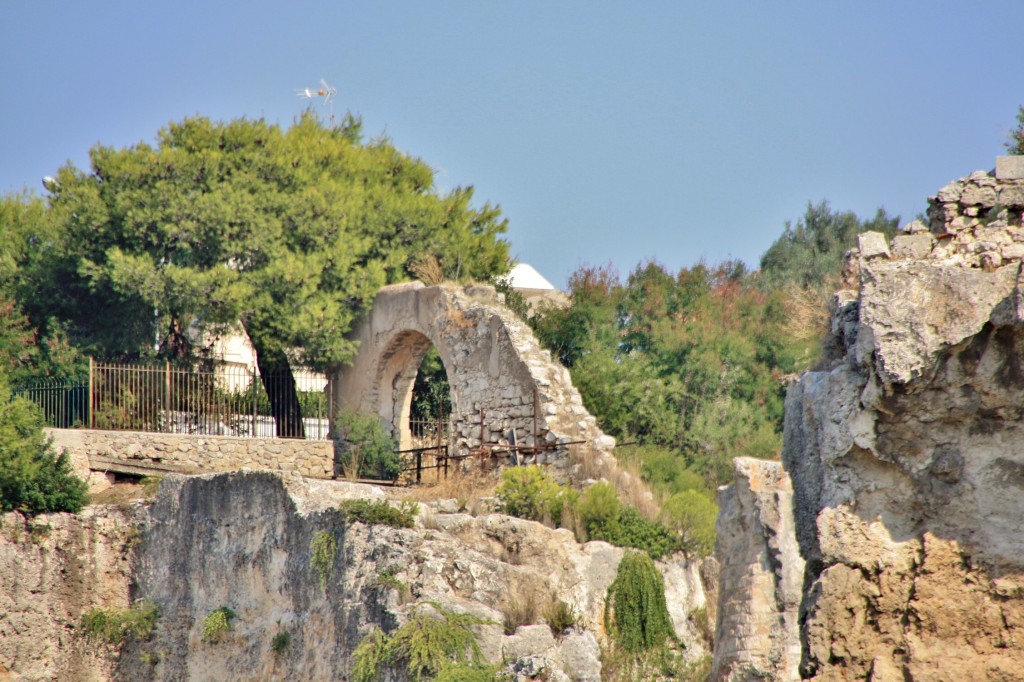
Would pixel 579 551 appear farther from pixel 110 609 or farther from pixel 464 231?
pixel 464 231

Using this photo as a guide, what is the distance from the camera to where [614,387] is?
2012 centimetres

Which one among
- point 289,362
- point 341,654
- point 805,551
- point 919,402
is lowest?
point 341,654

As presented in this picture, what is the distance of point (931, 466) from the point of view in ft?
22.6

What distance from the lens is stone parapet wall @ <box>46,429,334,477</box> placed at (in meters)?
19.5

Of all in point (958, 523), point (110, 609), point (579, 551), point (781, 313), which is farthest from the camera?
point (781, 313)

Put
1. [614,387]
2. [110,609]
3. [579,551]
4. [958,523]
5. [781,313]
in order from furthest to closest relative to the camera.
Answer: [781,313]
[614,387]
[110,609]
[579,551]
[958,523]

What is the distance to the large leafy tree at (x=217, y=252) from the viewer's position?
68.9 feet

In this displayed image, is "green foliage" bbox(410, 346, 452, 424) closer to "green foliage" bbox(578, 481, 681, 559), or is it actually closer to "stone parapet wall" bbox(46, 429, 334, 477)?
"stone parapet wall" bbox(46, 429, 334, 477)

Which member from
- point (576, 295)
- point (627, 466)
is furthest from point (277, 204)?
point (627, 466)

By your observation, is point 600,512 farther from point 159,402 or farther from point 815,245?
point 815,245

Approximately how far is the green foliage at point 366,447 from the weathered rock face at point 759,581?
13.0 m

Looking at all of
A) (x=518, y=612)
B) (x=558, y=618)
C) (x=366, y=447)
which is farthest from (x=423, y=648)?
(x=366, y=447)

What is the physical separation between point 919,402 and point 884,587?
0.79 metres

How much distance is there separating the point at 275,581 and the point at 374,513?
1.57 meters
